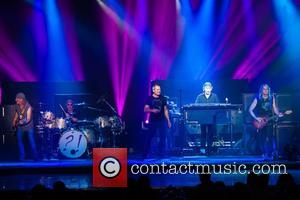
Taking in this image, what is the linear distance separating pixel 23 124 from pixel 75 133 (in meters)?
1.33

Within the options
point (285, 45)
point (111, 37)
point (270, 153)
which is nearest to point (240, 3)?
point (285, 45)

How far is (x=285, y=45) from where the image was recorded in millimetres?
15375

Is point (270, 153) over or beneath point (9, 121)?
beneath

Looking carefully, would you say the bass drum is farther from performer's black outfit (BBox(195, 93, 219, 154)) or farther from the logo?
the logo

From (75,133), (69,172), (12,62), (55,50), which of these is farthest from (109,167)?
(12,62)

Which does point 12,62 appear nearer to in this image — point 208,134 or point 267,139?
point 208,134

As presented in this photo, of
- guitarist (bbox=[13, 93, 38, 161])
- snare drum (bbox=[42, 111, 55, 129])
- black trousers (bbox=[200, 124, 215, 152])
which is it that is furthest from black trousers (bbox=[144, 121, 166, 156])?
guitarist (bbox=[13, 93, 38, 161])

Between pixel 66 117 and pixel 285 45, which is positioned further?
pixel 285 45

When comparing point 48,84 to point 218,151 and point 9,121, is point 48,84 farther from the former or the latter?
point 218,151

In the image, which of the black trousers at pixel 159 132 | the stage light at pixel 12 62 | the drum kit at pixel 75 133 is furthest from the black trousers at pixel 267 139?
the stage light at pixel 12 62

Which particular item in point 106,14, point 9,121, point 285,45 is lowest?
point 9,121

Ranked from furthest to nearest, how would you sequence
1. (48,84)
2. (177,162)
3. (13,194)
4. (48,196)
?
(48,84)
(177,162)
(13,194)
(48,196)

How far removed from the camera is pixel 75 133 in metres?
12.9

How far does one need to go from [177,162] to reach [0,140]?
17.4 ft
